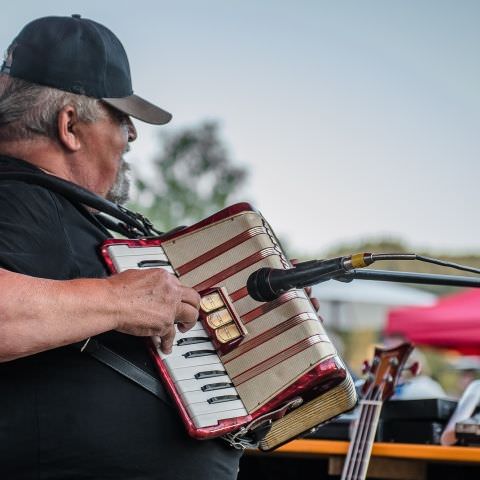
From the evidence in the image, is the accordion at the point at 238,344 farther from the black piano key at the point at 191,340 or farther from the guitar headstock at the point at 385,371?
the guitar headstock at the point at 385,371

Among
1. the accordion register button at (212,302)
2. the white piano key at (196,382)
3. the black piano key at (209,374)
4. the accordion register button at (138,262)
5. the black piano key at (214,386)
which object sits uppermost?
the accordion register button at (138,262)

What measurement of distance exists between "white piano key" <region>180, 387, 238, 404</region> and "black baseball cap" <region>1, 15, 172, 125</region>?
0.69m

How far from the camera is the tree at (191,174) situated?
999 centimetres

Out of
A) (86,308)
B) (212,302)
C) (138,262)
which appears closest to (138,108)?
(138,262)

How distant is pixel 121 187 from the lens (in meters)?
2.03

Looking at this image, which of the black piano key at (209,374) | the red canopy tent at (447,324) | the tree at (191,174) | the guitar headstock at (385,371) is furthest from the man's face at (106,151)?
the tree at (191,174)

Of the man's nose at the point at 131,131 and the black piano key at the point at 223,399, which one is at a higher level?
the man's nose at the point at 131,131

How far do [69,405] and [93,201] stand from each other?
1.47 feet

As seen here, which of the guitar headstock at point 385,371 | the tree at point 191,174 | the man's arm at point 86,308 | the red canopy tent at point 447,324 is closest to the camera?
the man's arm at point 86,308

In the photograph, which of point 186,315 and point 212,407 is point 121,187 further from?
point 212,407

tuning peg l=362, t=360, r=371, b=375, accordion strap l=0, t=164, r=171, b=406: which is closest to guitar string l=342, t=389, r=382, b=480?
tuning peg l=362, t=360, r=371, b=375

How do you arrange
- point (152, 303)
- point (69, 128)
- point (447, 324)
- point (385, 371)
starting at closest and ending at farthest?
1. point (152, 303)
2. point (69, 128)
3. point (385, 371)
4. point (447, 324)

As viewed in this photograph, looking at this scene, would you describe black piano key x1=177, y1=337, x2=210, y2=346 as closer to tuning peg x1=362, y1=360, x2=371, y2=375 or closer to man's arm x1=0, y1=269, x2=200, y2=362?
man's arm x1=0, y1=269, x2=200, y2=362

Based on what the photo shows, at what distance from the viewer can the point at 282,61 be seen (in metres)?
8.45
